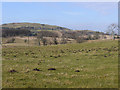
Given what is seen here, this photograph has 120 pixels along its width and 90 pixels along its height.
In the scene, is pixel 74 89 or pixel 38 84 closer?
pixel 74 89

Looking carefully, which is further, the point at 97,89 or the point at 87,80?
the point at 87,80

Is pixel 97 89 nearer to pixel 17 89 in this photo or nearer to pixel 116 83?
pixel 116 83

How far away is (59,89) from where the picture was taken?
9656 mm

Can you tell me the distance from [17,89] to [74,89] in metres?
2.78

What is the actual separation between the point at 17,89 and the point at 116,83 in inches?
211

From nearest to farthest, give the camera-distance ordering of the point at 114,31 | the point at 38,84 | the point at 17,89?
the point at 17,89 < the point at 38,84 < the point at 114,31

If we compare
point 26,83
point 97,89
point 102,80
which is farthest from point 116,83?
point 26,83

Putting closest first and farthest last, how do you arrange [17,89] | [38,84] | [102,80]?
[17,89], [38,84], [102,80]

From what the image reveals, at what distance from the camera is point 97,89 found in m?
9.59

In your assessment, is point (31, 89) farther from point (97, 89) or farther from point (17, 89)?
point (97, 89)

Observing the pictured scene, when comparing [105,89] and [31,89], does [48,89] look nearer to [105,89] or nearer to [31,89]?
[31,89]

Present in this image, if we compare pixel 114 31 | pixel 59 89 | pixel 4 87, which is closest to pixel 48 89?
pixel 59 89

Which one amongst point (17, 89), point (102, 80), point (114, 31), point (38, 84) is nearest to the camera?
point (17, 89)

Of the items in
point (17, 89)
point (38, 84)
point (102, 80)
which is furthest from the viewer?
point (102, 80)
